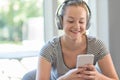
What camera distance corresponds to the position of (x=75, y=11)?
1414 millimetres

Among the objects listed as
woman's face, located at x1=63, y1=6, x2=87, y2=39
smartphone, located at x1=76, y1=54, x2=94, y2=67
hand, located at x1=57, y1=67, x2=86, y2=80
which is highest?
woman's face, located at x1=63, y1=6, x2=87, y2=39

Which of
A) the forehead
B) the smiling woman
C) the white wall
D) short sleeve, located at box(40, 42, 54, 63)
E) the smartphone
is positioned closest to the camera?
the smartphone

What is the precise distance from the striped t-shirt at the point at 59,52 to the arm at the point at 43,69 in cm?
2

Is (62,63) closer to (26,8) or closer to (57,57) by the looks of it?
(57,57)

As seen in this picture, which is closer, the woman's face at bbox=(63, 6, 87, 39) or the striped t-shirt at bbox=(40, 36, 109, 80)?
the woman's face at bbox=(63, 6, 87, 39)

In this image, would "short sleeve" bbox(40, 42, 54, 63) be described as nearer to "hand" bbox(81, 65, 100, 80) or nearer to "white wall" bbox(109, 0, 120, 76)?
"hand" bbox(81, 65, 100, 80)

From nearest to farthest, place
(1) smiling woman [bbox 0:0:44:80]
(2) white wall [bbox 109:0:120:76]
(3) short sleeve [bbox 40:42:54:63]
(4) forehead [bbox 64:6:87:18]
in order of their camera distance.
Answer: (4) forehead [bbox 64:6:87:18] < (3) short sleeve [bbox 40:42:54:63] < (2) white wall [bbox 109:0:120:76] < (1) smiling woman [bbox 0:0:44:80]

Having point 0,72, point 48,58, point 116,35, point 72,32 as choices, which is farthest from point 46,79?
point 116,35

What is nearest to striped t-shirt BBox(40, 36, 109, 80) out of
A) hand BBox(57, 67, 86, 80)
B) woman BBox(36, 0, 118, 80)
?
woman BBox(36, 0, 118, 80)

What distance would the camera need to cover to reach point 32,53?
6.92 feet

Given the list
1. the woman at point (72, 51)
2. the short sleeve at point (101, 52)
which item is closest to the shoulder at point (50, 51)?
the woman at point (72, 51)

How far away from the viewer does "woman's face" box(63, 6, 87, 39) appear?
1.41 metres

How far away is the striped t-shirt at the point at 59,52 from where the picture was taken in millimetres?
1526

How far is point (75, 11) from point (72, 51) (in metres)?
0.28
